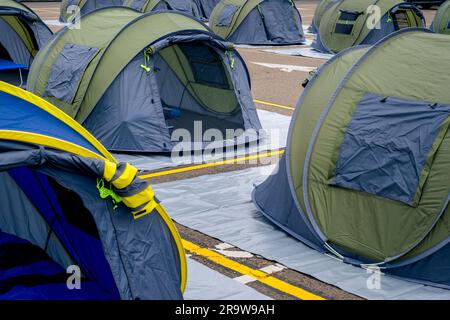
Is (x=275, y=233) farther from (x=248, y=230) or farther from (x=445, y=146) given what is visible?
(x=445, y=146)

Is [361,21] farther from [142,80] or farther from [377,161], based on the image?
[377,161]

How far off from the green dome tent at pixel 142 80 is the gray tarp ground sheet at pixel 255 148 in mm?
145

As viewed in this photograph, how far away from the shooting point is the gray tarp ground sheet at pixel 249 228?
6328mm

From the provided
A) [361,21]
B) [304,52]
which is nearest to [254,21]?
[304,52]

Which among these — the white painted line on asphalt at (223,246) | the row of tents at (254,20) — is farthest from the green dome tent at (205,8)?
the white painted line on asphalt at (223,246)

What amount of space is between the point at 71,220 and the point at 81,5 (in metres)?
20.9

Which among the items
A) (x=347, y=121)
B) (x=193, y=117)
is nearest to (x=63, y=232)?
(x=347, y=121)

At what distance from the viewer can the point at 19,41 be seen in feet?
51.5

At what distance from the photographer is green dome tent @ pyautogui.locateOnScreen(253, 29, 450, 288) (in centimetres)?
636

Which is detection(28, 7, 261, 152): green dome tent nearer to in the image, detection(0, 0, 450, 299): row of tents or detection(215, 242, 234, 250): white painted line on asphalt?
detection(0, 0, 450, 299): row of tents

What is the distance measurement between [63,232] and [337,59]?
11.7 ft

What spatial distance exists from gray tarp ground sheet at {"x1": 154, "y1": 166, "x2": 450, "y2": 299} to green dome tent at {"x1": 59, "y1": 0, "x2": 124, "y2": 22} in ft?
56.4

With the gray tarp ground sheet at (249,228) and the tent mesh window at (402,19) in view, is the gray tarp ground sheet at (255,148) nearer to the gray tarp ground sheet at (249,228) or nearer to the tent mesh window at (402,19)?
the gray tarp ground sheet at (249,228)

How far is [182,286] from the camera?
597cm
